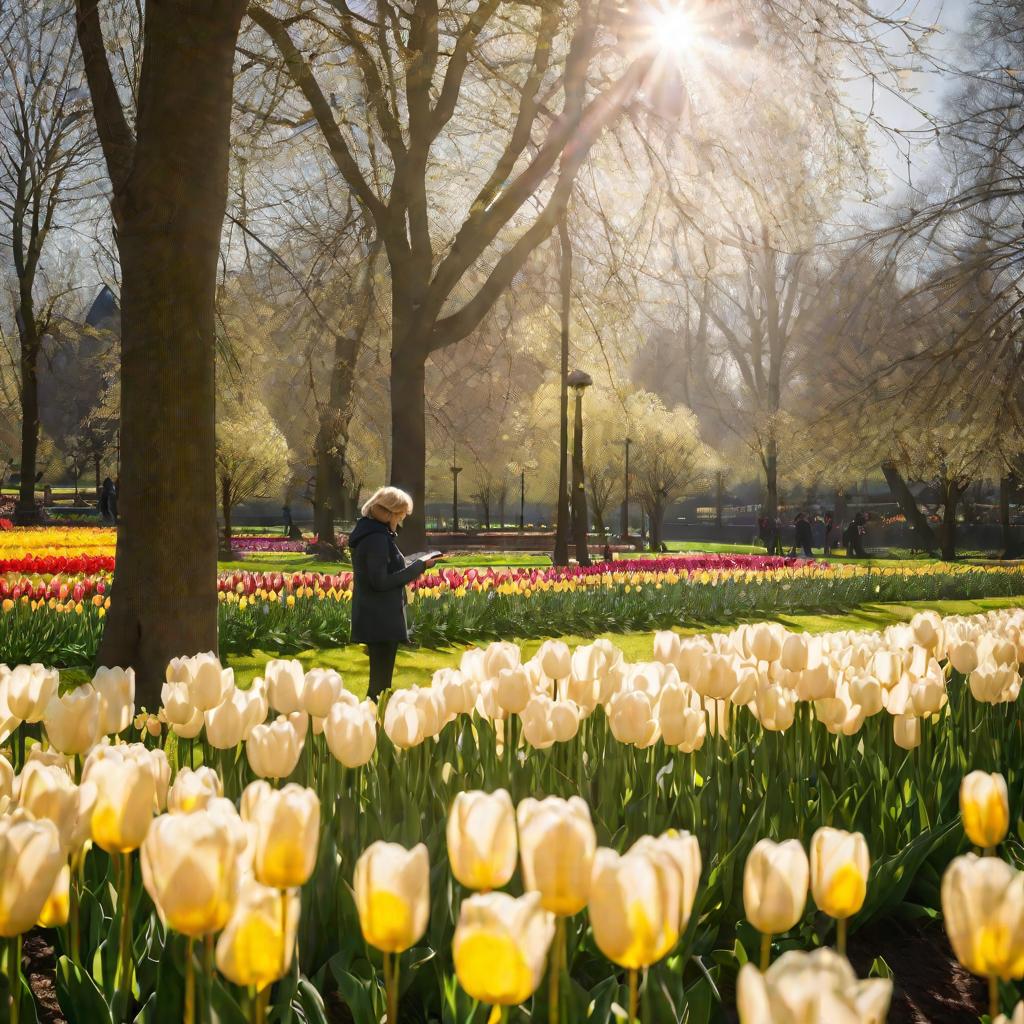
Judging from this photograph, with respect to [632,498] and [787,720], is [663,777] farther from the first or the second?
[632,498]

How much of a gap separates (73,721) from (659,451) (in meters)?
26.8

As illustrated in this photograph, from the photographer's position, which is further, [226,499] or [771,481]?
[771,481]

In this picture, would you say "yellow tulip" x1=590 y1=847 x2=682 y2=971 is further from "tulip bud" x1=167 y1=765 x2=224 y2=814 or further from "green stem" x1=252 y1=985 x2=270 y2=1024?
"tulip bud" x1=167 y1=765 x2=224 y2=814

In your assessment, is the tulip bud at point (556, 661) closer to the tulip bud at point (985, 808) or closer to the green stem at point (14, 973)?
the tulip bud at point (985, 808)

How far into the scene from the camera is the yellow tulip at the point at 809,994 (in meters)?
0.76

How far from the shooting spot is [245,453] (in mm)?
19078

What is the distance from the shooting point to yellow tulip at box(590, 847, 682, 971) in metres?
0.97

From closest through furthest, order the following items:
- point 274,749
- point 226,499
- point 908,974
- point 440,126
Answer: point 274,749 → point 908,974 → point 440,126 → point 226,499

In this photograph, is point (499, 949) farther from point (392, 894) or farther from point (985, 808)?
point (985, 808)

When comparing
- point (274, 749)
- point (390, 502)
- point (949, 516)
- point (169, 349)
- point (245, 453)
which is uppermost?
point (245, 453)

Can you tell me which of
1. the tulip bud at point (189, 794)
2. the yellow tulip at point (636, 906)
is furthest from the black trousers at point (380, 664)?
the yellow tulip at point (636, 906)

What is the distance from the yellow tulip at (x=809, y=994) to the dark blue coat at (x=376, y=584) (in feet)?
15.2

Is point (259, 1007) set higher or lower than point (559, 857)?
lower

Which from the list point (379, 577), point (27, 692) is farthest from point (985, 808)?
point (379, 577)
